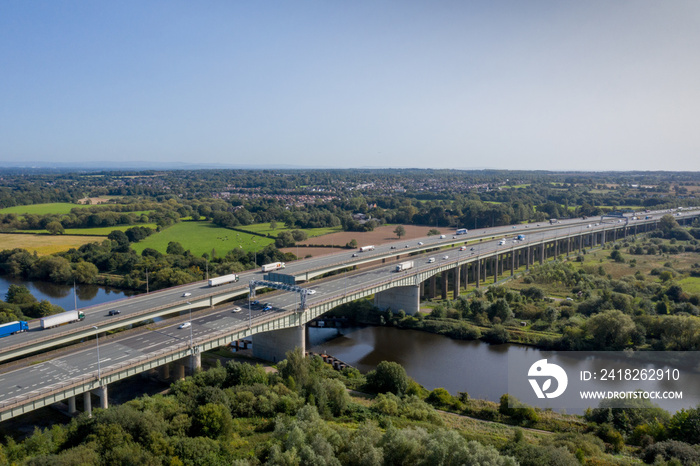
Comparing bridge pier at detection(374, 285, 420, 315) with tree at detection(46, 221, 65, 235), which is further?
tree at detection(46, 221, 65, 235)

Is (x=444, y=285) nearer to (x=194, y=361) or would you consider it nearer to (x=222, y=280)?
(x=222, y=280)

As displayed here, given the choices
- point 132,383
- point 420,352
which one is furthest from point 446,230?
point 132,383

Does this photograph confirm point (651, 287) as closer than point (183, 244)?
Yes

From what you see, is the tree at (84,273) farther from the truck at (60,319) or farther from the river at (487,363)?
the river at (487,363)

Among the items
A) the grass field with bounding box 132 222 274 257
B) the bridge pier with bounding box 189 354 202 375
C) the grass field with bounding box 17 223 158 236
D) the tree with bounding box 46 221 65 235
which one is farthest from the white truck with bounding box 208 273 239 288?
the tree with bounding box 46 221 65 235

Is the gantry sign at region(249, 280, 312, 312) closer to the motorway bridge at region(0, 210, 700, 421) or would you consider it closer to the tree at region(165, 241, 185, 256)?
the motorway bridge at region(0, 210, 700, 421)

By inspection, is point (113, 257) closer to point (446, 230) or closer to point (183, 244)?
point (183, 244)

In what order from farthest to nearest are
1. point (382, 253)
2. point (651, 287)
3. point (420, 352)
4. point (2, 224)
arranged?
1. point (2, 224)
2. point (382, 253)
3. point (651, 287)
4. point (420, 352)

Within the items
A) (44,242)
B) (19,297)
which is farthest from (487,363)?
(44,242)
